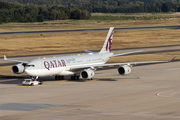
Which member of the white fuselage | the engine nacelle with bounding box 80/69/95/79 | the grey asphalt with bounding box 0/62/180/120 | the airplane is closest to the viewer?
the grey asphalt with bounding box 0/62/180/120

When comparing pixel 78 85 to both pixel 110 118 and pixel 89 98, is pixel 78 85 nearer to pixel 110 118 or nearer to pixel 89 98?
pixel 89 98

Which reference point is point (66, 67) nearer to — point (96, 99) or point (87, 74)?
point (87, 74)

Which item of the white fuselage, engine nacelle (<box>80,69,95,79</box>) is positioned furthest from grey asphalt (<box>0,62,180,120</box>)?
the white fuselage

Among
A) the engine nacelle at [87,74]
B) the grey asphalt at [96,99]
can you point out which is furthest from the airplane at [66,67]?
the grey asphalt at [96,99]

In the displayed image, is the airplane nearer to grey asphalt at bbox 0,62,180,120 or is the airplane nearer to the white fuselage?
the white fuselage

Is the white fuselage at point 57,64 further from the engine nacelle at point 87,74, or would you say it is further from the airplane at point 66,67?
the engine nacelle at point 87,74

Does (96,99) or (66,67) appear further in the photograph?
(66,67)

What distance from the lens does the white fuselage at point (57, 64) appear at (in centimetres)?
4938

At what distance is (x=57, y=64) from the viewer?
51.8 metres

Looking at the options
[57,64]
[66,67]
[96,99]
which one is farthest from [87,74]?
[96,99]

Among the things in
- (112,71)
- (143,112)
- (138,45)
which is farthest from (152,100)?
(138,45)

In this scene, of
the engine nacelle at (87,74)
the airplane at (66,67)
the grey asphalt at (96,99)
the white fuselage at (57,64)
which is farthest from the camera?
the engine nacelle at (87,74)

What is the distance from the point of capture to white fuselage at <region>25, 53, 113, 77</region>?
4938 centimetres

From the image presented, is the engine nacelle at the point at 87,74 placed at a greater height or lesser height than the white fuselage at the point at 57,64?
lesser
